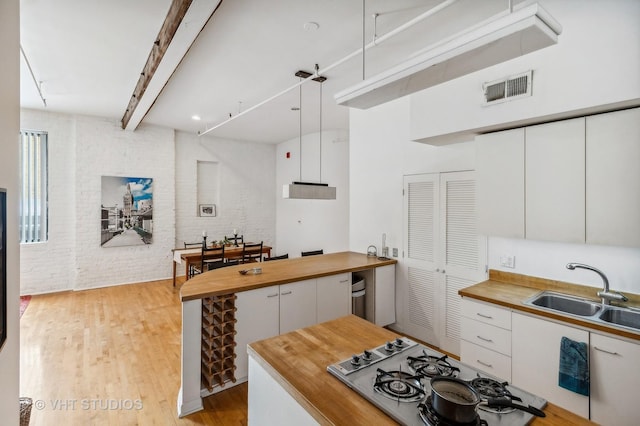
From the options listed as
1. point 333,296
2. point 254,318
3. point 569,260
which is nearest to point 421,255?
point 333,296

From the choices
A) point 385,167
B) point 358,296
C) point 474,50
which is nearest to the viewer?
point 474,50

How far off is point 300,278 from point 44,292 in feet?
17.2

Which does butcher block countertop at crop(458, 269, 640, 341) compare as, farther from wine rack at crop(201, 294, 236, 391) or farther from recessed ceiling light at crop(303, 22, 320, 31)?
recessed ceiling light at crop(303, 22, 320, 31)

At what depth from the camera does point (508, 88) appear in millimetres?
2432

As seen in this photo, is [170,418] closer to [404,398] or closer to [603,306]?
[404,398]

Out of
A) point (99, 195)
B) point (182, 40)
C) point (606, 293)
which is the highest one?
point (182, 40)

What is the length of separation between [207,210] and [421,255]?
5.09 meters

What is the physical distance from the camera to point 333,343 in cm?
165

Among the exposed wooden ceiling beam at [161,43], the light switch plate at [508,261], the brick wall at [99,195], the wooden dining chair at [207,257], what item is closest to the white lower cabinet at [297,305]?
the light switch plate at [508,261]

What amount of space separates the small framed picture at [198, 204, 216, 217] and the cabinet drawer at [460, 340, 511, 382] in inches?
233

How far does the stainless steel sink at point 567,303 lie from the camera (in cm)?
233

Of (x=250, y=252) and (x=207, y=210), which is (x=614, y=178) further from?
(x=207, y=210)

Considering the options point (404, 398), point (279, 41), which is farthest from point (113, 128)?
point (404, 398)

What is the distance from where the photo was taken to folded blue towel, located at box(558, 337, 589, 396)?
2.01m
